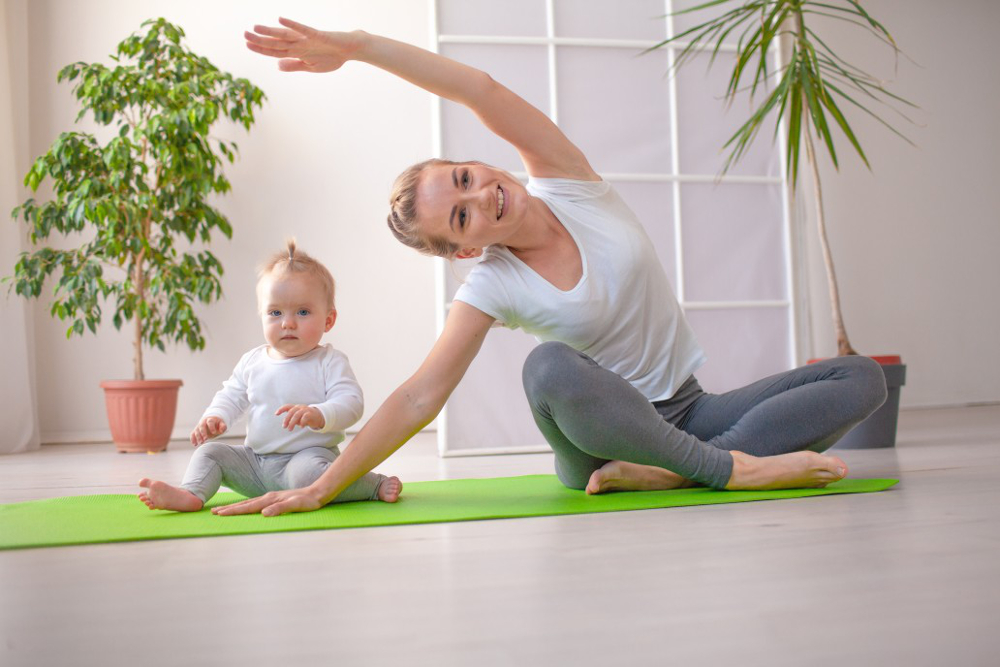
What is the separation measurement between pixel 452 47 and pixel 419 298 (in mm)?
1503

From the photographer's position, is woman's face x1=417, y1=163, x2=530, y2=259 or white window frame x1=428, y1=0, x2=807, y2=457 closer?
woman's face x1=417, y1=163, x2=530, y2=259

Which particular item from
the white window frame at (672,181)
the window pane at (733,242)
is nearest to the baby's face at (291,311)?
the white window frame at (672,181)

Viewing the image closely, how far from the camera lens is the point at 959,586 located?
36.4 inches

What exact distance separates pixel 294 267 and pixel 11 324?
259cm

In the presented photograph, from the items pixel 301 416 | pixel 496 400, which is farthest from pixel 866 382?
pixel 496 400

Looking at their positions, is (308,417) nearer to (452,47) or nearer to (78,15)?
(452,47)

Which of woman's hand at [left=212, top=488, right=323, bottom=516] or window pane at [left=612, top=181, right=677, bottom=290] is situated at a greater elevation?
window pane at [left=612, top=181, right=677, bottom=290]

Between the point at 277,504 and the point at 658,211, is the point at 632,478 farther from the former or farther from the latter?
the point at 658,211

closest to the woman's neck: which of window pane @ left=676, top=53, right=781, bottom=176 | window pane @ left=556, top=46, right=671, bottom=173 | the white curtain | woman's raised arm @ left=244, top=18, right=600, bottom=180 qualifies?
woman's raised arm @ left=244, top=18, right=600, bottom=180

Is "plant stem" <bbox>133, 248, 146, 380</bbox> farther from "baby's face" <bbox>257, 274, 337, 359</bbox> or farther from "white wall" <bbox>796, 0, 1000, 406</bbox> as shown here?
"white wall" <bbox>796, 0, 1000, 406</bbox>

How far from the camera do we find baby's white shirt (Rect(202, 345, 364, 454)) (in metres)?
1.80

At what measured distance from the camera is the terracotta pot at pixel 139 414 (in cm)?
369

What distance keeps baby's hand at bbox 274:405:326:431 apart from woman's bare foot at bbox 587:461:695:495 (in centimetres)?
52

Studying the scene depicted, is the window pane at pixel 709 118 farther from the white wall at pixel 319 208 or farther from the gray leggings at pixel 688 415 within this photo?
the gray leggings at pixel 688 415
